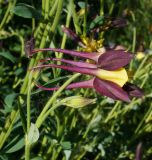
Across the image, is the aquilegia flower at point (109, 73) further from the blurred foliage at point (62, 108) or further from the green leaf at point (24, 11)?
the green leaf at point (24, 11)

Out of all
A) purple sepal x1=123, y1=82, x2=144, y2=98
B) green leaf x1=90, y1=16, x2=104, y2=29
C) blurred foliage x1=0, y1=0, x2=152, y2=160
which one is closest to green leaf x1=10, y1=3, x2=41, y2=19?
blurred foliage x1=0, y1=0, x2=152, y2=160

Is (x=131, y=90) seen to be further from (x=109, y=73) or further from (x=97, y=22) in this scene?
(x=97, y=22)

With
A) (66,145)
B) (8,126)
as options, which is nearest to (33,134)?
(8,126)

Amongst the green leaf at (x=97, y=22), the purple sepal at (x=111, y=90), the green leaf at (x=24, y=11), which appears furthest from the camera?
the green leaf at (x=97, y=22)

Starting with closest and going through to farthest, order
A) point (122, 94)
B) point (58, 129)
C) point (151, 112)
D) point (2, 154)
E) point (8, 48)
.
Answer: point (122, 94)
point (2, 154)
point (58, 129)
point (151, 112)
point (8, 48)

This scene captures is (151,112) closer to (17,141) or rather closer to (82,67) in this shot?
(17,141)

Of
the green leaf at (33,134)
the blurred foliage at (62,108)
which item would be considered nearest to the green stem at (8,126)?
the blurred foliage at (62,108)

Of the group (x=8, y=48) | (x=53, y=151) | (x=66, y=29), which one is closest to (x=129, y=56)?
(x=66, y=29)
